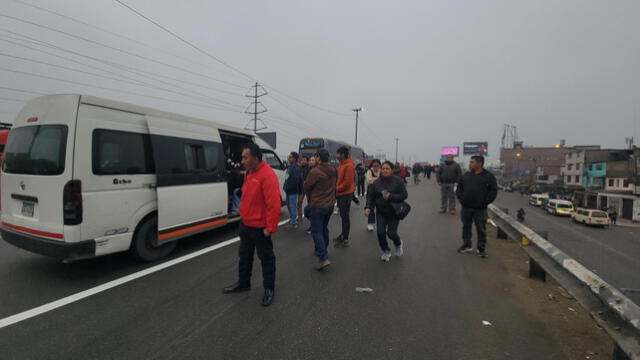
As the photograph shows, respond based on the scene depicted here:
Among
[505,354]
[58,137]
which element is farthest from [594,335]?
[58,137]

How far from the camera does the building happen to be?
67.7 metres

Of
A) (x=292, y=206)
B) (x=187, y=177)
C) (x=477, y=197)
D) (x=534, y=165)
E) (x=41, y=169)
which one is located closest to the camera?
(x=41, y=169)

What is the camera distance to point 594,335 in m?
2.51

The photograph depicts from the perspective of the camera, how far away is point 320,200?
4.18 metres

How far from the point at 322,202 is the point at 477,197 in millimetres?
2934

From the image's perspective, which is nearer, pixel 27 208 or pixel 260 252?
pixel 260 252

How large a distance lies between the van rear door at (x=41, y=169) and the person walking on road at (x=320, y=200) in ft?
10.1

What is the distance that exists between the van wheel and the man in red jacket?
2.02 m

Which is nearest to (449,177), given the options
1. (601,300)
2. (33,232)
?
(601,300)

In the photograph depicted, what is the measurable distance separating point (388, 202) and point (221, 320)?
2912 mm

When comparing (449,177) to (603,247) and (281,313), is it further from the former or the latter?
(603,247)

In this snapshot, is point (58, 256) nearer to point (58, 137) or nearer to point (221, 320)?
point (58, 137)

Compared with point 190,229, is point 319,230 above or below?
above

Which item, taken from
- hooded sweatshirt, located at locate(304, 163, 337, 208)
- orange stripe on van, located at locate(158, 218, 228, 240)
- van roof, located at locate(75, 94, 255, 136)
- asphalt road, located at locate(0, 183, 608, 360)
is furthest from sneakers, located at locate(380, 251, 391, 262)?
van roof, located at locate(75, 94, 255, 136)
